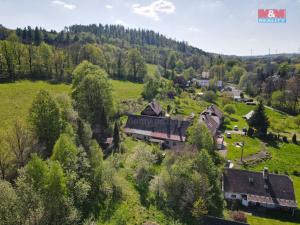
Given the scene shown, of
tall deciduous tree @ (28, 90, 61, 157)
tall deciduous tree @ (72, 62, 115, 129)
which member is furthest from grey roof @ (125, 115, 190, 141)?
tall deciduous tree @ (28, 90, 61, 157)

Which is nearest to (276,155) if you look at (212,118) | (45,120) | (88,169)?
(212,118)

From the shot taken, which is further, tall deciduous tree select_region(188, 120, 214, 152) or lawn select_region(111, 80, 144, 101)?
lawn select_region(111, 80, 144, 101)

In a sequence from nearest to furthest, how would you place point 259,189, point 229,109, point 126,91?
point 259,189
point 126,91
point 229,109

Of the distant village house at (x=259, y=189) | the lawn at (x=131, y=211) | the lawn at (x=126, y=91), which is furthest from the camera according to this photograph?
the lawn at (x=126, y=91)

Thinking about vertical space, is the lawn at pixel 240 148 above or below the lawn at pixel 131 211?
above

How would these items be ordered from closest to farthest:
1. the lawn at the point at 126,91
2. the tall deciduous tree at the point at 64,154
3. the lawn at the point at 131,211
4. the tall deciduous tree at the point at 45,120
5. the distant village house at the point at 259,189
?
the tall deciduous tree at the point at 64,154 < the lawn at the point at 131,211 < the tall deciduous tree at the point at 45,120 < the distant village house at the point at 259,189 < the lawn at the point at 126,91

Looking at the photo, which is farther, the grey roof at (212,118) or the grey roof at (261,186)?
the grey roof at (212,118)

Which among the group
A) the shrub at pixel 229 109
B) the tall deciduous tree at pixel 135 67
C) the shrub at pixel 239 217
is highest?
the tall deciduous tree at pixel 135 67

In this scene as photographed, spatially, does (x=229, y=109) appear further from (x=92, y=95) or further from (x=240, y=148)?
(x=92, y=95)

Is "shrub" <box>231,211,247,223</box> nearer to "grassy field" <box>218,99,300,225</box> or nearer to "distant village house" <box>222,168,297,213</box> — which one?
"grassy field" <box>218,99,300,225</box>

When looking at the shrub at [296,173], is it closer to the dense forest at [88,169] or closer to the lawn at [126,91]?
the dense forest at [88,169]

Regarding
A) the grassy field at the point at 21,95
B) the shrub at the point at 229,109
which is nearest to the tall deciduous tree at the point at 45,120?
the grassy field at the point at 21,95
